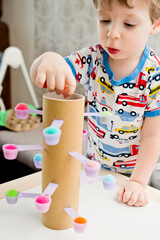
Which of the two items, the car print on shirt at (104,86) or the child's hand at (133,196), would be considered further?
the car print on shirt at (104,86)

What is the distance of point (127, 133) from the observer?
0.75 m

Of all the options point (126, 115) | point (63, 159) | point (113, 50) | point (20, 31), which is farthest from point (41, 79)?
point (20, 31)

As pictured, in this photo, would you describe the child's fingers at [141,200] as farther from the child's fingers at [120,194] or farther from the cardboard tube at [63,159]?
the cardboard tube at [63,159]

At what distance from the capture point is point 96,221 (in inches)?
20.1

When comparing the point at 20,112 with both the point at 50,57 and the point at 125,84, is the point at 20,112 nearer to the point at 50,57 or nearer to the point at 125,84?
the point at 50,57

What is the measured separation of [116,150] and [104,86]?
19 cm

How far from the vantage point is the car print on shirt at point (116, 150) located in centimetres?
79

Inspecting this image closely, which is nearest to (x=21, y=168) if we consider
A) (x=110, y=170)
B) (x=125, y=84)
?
(x=110, y=170)

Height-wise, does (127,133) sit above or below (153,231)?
above

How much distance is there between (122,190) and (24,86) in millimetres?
2535

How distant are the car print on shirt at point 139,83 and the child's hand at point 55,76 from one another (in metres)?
0.28

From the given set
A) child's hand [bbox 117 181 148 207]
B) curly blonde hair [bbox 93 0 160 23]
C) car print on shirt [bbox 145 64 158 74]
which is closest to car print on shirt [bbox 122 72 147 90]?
car print on shirt [bbox 145 64 158 74]

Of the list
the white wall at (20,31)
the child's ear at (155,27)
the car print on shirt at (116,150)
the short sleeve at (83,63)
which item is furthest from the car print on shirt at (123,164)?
the white wall at (20,31)

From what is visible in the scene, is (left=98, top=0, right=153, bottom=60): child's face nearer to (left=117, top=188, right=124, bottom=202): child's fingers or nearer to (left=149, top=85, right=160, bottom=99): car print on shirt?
(left=149, top=85, right=160, bottom=99): car print on shirt
